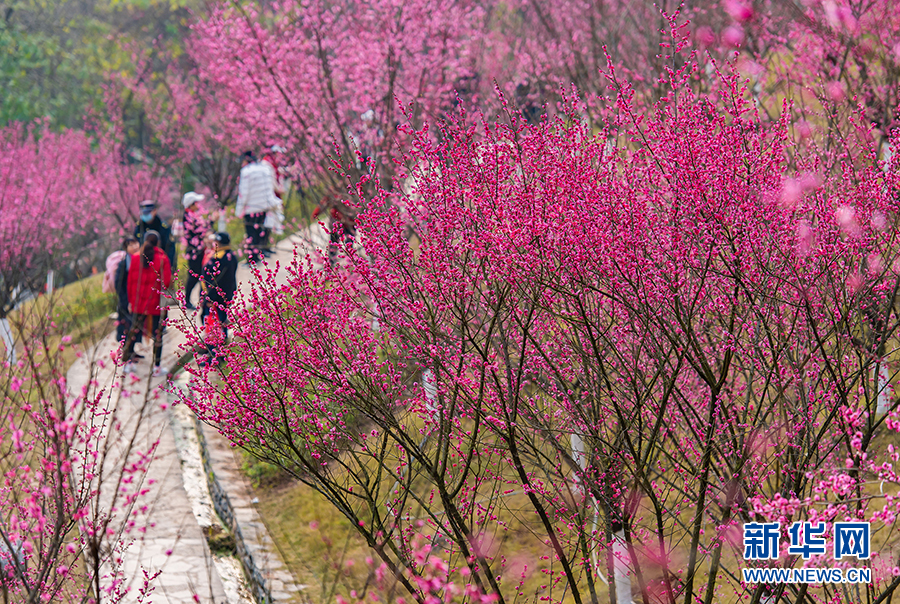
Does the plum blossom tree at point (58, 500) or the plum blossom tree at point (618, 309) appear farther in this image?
the plum blossom tree at point (618, 309)

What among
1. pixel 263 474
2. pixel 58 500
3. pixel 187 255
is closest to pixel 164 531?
pixel 263 474

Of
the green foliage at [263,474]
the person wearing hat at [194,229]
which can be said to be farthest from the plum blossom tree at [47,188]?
the green foliage at [263,474]

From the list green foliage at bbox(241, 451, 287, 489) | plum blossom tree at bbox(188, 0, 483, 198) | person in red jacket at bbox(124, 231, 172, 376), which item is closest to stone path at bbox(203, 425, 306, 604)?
green foliage at bbox(241, 451, 287, 489)

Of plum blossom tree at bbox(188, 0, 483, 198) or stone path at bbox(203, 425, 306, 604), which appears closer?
stone path at bbox(203, 425, 306, 604)

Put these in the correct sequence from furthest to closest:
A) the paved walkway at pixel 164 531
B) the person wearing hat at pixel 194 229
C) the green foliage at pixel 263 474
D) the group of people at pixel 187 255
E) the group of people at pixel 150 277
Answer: the person wearing hat at pixel 194 229 < the group of people at pixel 150 277 < the group of people at pixel 187 255 < the green foliage at pixel 263 474 < the paved walkway at pixel 164 531

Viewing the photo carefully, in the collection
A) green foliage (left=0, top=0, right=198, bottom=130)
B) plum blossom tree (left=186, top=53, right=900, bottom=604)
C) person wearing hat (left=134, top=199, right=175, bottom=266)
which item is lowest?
plum blossom tree (left=186, top=53, right=900, bottom=604)

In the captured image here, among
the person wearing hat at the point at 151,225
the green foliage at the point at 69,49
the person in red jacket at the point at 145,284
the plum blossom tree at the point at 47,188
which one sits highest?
the green foliage at the point at 69,49

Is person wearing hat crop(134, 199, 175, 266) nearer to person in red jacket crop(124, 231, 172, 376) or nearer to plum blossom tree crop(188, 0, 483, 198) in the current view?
person in red jacket crop(124, 231, 172, 376)

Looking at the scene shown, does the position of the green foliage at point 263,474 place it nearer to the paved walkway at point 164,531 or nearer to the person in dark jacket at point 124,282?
the paved walkway at point 164,531

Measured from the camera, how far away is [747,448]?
15.2ft

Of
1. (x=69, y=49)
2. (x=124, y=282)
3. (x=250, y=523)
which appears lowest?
(x=250, y=523)

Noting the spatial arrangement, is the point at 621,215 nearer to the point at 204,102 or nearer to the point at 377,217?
the point at 377,217

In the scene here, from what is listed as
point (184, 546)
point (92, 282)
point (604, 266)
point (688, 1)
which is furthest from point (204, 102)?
point (604, 266)

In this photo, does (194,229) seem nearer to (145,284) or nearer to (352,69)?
(145,284)
